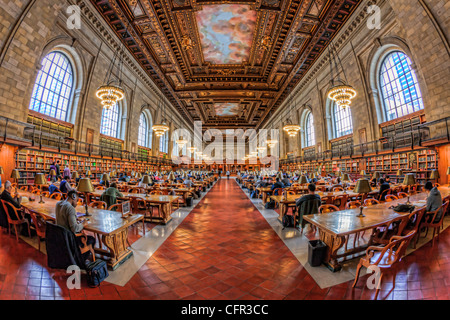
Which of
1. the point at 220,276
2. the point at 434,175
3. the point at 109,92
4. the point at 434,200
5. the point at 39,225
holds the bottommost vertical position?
the point at 220,276

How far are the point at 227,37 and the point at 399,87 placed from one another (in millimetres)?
10039

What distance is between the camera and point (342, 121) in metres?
14.8

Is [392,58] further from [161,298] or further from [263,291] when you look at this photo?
[161,298]

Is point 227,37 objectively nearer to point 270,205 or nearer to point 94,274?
point 270,205

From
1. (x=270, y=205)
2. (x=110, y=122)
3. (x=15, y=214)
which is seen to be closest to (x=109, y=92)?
(x=15, y=214)

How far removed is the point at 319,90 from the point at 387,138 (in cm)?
769

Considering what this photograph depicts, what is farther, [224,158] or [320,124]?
[224,158]

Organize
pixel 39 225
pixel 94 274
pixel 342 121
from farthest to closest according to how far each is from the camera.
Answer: pixel 342 121 → pixel 39 225 → pixel 94 274

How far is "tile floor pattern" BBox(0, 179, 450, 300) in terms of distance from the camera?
2.00 m

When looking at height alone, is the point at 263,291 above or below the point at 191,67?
below

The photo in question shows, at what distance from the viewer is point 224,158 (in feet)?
138

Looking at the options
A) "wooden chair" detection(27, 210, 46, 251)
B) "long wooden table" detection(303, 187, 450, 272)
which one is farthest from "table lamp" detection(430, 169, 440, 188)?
"wooden chair" detection(27, 210, 46, 251)

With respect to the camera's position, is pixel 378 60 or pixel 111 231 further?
pixel 378 60

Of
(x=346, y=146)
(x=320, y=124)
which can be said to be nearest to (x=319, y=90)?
(x=320, y=124)
